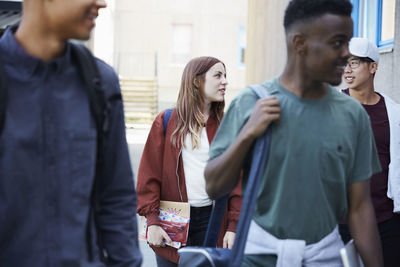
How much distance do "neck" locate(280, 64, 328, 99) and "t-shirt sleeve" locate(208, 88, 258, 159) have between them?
16 cm

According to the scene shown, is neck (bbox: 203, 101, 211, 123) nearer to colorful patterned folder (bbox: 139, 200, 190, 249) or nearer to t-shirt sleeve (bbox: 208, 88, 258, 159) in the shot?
colorful patterned folder (bbox: 139, 200, 190, 249)

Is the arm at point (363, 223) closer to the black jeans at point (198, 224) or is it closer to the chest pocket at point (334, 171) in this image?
the chest pocket at point (334, 171)

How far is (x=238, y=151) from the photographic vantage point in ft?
A: 8.14

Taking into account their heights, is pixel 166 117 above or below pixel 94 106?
below

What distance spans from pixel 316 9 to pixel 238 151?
669 millimetres

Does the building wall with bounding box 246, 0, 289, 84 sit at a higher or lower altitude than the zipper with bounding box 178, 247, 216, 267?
higher

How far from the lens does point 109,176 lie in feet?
7.30

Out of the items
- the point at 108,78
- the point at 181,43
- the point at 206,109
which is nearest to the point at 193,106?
the point at 206,109

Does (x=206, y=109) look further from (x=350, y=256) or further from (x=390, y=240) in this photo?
(x=350, y=256)

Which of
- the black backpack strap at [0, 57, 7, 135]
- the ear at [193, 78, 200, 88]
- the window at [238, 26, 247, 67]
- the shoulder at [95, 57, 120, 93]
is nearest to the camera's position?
the black backpack strap at [0, 57, 7, 135]

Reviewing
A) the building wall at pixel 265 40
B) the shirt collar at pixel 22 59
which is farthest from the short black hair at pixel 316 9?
the building wall at pixel 265 40

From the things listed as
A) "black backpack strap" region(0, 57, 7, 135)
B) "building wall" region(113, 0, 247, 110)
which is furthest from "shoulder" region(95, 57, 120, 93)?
"building wall" region(113, 0, 247, 110)

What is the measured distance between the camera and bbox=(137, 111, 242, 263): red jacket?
423 centimetres

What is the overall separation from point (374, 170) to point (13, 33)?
167 cm
